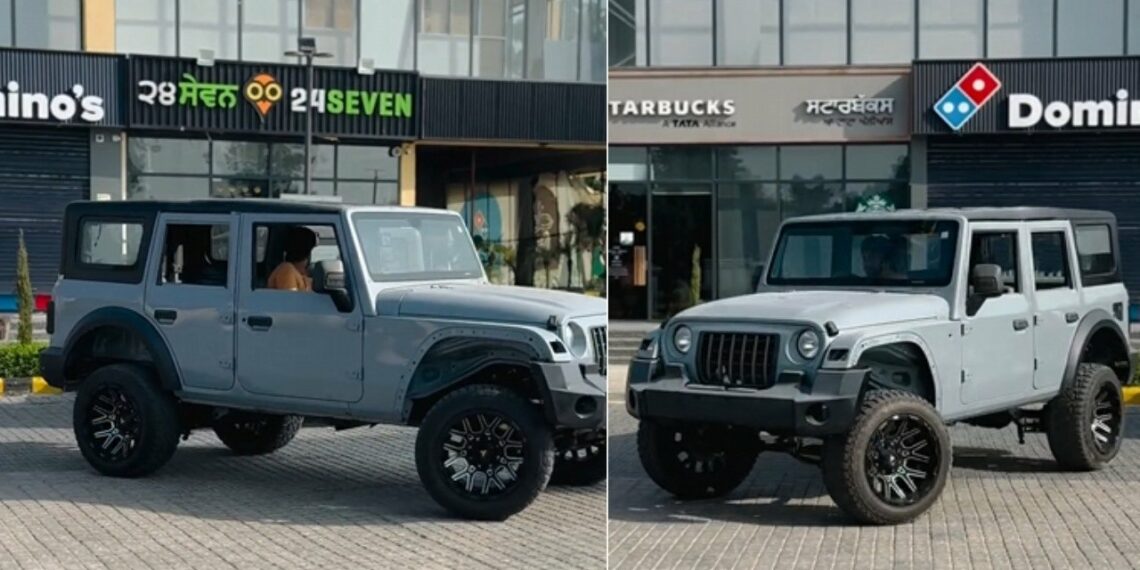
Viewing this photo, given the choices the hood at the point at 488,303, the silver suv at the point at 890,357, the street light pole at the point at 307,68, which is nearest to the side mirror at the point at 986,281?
the silver suv at the point at 890,357

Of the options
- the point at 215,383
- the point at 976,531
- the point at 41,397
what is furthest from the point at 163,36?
the point at 976,531

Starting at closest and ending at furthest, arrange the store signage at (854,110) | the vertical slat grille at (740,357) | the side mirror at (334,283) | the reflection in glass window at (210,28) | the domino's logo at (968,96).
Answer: the store signage at (854,110), the vertical slat grille at (740,357), the side mirror at (334,283), the domino's logo at (968,96), the reflection in glass window at (210,28)

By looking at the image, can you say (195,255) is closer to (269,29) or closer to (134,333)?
(134,333)

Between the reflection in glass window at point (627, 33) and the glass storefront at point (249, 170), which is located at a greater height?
the glass storefront at point (249, 170)

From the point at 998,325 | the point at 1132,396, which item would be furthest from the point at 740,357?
the point at 1132,396

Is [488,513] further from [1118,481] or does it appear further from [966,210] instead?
[1118,481]

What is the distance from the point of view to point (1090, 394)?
314 inches

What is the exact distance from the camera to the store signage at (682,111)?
457cm

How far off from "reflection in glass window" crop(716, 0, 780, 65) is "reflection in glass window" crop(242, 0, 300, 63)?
498 inches

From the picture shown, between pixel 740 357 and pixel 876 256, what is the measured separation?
3.49 ft

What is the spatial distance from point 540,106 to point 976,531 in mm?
2331

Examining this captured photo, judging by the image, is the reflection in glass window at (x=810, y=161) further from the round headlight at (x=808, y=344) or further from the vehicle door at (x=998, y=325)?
the vehicle door at (x=998, y=325)

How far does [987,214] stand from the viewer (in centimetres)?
756

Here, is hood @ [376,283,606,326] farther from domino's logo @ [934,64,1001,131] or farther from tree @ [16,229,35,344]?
tree @ [16,229,35,344]
